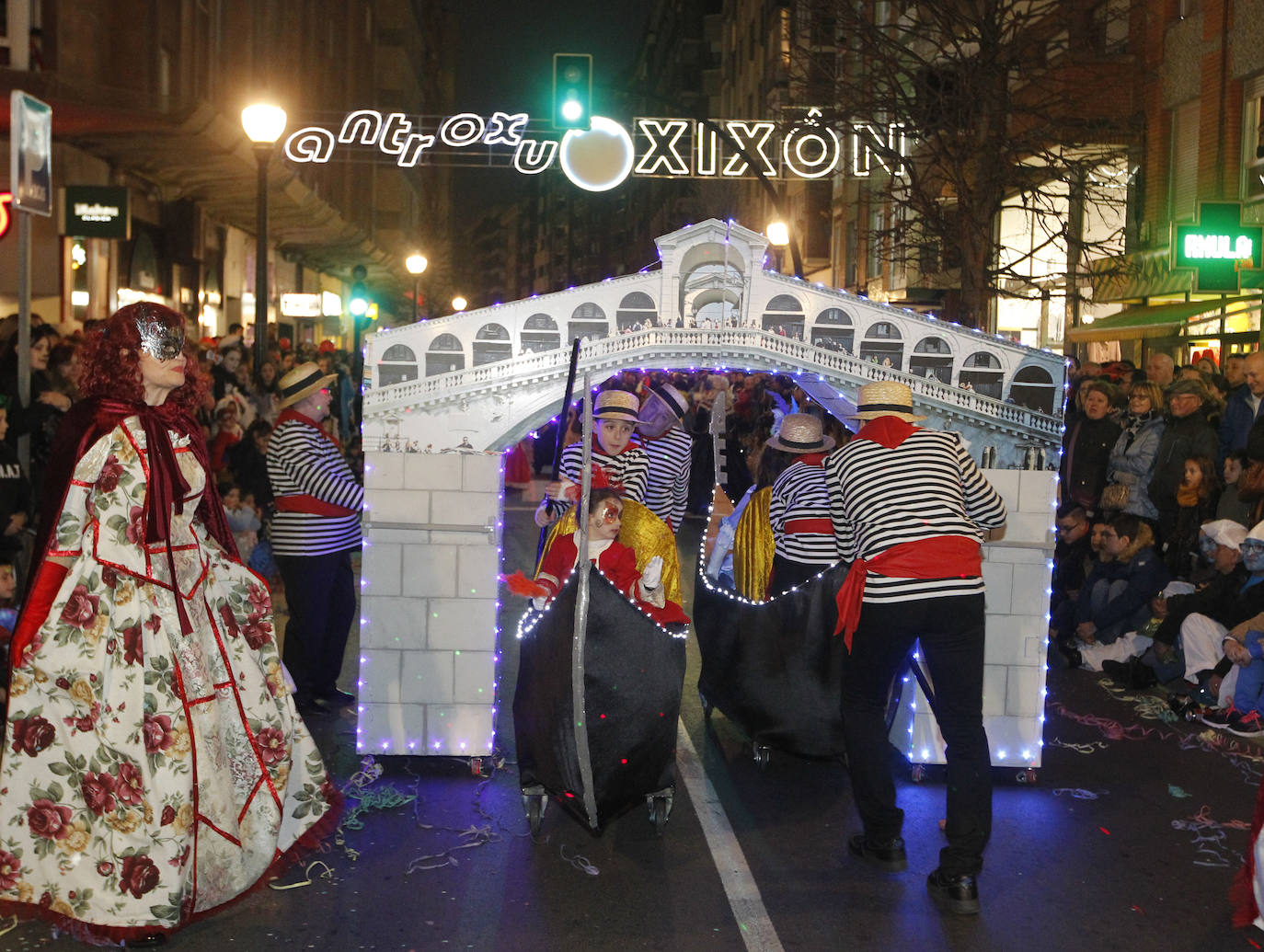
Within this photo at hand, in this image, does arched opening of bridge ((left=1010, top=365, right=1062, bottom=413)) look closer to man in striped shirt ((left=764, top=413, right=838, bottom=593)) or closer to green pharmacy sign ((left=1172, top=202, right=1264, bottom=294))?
man in striped shirt ((left=764, top=413, right=838, bottom=593))

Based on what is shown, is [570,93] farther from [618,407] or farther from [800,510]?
[800,510]

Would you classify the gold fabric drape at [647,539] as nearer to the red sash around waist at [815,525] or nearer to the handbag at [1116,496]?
the red sash around waist at [815,525]

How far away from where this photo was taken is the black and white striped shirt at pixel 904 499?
5426mm

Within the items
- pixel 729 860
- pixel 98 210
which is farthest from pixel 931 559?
pixel 98 210

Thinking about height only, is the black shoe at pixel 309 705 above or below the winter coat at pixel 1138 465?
below

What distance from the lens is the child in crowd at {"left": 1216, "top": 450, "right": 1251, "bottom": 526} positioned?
9828 mm

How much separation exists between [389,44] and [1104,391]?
55.4 meters

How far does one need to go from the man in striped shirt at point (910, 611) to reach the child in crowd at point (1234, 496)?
4974 millimetres

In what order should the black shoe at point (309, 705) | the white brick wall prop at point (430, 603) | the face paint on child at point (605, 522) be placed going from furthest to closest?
the black shoe at point (309, 705)
the white brick wall prop at point (430, 603)
the face paint on child at point (605, 522)

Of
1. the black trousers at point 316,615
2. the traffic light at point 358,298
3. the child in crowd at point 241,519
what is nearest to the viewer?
the black trousers at point 316,615

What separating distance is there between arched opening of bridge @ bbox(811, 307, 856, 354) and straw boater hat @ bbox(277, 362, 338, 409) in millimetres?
2752

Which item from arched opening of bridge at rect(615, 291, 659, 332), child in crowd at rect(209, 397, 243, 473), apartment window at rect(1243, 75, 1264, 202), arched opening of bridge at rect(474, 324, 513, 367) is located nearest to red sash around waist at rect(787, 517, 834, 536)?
arched opening of bridge at rect(615, 291, 659, 332)

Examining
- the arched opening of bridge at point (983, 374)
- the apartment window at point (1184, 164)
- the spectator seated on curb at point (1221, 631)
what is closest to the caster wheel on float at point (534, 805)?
the arched opening of bridge at point (983, 374)

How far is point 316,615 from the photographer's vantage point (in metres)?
8.03
